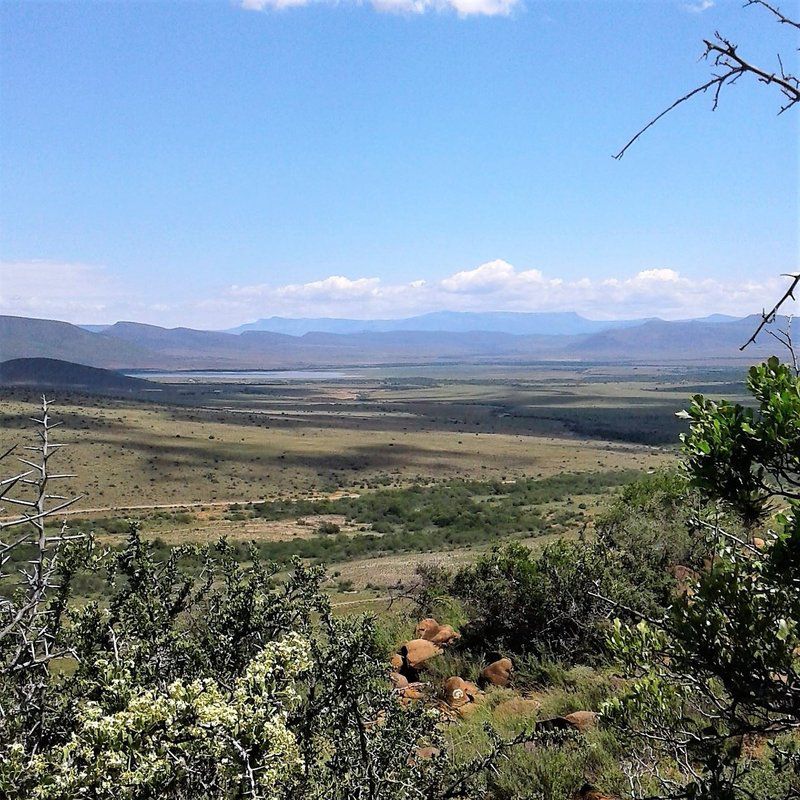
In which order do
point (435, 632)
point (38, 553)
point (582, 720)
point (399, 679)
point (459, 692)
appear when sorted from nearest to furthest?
point (38, 553)
point (582, 720)
point (459, 692)
point (399, 679)
point (435, 632)

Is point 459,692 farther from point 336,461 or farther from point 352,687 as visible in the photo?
point 336,461

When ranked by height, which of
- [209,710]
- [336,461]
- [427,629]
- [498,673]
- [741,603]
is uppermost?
[741,603]

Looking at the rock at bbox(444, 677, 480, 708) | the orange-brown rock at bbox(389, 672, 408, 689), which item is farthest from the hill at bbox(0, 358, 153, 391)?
the rock at bbox(444, 677, 480, 708)

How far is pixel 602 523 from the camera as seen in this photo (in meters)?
13.3

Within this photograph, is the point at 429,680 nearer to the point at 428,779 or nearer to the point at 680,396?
the point at 428,779

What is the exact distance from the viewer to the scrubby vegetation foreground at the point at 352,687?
237 centimetres

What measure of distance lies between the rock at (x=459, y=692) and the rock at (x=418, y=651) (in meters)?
1.00

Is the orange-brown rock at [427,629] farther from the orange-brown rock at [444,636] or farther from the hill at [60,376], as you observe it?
the hill at [60,376]

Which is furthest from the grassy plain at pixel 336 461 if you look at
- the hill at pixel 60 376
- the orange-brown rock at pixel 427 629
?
the hill at pixel 60 376

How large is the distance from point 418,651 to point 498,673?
157 cm

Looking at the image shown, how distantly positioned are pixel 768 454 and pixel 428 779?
2433 mm

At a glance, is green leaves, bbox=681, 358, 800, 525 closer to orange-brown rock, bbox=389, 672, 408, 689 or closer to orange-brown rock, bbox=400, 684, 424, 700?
orange-brown rock, bbox=400, 684, 424, 700

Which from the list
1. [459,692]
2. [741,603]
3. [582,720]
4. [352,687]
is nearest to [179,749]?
[352,687]

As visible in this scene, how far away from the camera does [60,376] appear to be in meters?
125
